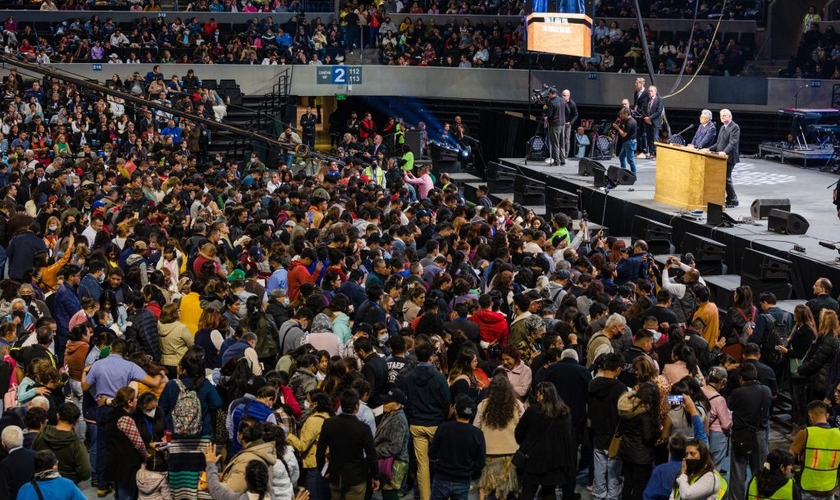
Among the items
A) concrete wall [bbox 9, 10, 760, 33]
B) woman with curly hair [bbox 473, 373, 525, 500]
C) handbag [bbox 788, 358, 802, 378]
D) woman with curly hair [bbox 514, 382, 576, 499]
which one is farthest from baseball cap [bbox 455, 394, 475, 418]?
concrete wall [bbox 9, 10, 760, 33]

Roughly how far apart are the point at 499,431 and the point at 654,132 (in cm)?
1469

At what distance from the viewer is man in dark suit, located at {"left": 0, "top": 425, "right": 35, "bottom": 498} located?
7441 millimetres

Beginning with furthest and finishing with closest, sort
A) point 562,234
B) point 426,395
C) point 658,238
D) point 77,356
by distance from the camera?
point 658,238 → point 562,234 → point 77,356 → point 426,395

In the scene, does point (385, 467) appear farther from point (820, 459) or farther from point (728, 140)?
point (728, 140)

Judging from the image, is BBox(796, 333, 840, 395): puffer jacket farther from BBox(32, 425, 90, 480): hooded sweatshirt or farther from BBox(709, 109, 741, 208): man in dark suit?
BBox(709, 109, 741, 208): man in dark suit

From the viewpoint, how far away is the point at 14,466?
747cm

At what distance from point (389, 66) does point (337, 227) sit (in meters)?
18.8

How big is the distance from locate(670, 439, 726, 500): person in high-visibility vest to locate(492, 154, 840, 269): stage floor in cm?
760

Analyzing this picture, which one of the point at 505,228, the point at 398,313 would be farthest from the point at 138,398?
the point at 505,228

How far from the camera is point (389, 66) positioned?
3139 centimetres

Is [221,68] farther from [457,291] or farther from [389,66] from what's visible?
[457,291]

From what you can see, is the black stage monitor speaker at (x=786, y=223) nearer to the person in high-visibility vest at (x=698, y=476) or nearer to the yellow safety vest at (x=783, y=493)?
the yellow safety vest at (x=783, y=493)

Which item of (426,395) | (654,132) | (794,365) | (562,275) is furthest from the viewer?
(654,132)

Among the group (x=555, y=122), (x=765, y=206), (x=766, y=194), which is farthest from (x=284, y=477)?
(x=555, y=122)
